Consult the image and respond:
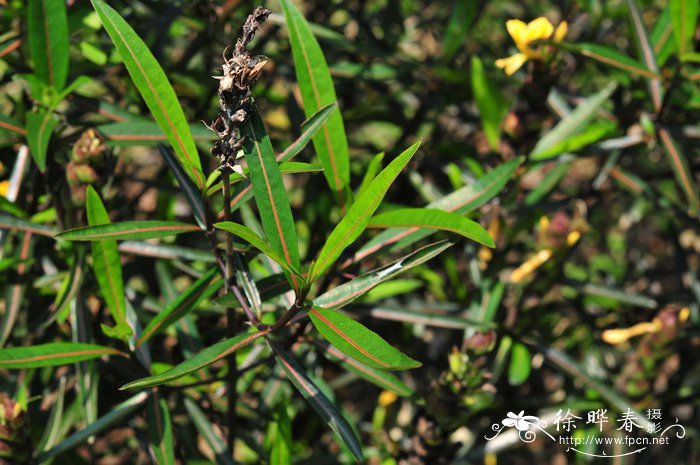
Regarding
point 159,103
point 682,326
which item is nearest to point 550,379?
point 682,326

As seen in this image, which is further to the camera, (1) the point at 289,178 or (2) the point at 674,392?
(1) the point at 289,178

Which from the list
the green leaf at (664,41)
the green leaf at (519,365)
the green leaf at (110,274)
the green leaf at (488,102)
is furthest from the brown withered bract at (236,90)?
the green leaf at (664,41)

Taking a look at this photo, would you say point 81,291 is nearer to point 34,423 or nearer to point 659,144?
point 34,423

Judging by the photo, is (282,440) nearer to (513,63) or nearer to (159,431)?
(159,431)


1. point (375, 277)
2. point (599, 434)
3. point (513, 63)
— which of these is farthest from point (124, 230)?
point (599, 434)

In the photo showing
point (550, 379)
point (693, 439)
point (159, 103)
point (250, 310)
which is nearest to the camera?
point (159, 103)

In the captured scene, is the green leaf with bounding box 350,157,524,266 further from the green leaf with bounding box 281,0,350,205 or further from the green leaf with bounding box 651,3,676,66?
the green leaf with bounding box 651,3,676,66

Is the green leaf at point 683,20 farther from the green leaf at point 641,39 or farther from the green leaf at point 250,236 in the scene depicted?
the green leaf at point 250,236
